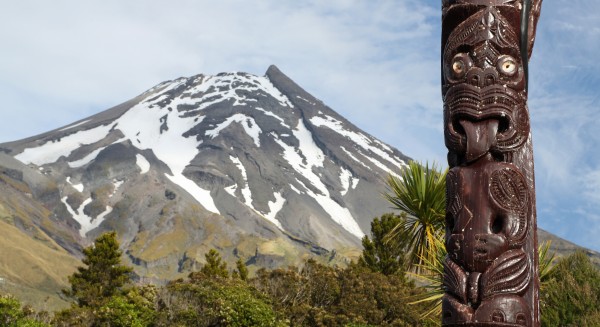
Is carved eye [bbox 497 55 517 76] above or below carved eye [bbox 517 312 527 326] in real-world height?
above

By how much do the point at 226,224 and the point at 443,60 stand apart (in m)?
165

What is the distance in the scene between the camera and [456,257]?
6.72 m

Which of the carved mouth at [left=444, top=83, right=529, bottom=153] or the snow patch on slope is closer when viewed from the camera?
the carved mouth at [left=444, top=83, right=529, bottom=153]

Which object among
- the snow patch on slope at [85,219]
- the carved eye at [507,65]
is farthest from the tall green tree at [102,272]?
the snow patch on slope at [85,219]

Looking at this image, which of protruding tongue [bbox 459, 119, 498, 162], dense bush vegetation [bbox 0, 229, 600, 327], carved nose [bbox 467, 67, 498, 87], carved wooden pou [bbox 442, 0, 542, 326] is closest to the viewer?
carved wooden pou [bbox 442, 0, 542, 326]

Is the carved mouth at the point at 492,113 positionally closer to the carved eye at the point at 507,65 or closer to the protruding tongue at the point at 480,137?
the protruding tongue at the point at 480,137

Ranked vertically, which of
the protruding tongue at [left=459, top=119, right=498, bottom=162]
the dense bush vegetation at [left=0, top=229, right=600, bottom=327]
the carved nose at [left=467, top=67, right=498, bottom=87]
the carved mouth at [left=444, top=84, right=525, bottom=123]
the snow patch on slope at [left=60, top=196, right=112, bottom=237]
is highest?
the snow patch on slope at [left=60, top=196, right=112, bottom=237]

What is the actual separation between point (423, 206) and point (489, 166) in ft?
39.7

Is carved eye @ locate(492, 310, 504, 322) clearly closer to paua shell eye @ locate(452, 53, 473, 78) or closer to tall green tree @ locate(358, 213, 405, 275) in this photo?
paua shell eye @ locate(452, 53, 473, 78)

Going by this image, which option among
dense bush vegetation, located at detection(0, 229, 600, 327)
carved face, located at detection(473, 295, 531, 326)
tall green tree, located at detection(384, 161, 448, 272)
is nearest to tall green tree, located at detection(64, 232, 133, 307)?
dense bush vegetation, located at detection(0, 229, 600, 327)

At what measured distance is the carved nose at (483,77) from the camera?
707 cm

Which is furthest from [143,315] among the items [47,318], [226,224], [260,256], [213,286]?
[226,224]

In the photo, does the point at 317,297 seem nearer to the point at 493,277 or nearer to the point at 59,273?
the point at 493,277

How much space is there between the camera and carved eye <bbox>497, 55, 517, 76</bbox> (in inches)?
279
